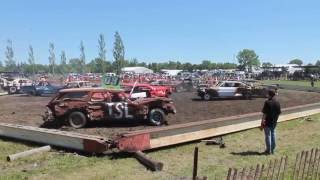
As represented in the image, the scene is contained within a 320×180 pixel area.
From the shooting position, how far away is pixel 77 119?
1631 cm

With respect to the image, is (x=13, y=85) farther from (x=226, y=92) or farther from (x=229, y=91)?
(x=229, y=91)

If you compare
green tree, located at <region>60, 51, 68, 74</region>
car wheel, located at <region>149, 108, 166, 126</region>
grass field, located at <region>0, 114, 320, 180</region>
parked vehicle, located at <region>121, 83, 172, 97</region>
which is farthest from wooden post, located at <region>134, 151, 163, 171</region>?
green tree, located at <region>60, 51, 68, 74</region>

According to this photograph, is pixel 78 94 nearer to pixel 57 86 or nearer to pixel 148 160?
pixel 148 160

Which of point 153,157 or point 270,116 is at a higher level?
point 270,116

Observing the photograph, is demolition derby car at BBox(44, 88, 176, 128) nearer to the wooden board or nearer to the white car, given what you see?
the wooden board

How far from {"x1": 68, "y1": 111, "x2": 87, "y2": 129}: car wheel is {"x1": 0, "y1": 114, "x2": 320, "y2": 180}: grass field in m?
2.30

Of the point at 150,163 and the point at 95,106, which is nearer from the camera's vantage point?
the point at 150,163

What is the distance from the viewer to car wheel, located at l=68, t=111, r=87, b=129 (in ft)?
→ 53.3

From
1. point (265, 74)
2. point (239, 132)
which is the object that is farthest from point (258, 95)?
point (265, 74)

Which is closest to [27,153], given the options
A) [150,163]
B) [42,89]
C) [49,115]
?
[150,163]

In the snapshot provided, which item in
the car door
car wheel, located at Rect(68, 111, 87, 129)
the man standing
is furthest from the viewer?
the car door

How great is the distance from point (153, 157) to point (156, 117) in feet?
16.0

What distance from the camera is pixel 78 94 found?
16609 mm

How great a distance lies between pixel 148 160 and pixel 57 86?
95.5ft
